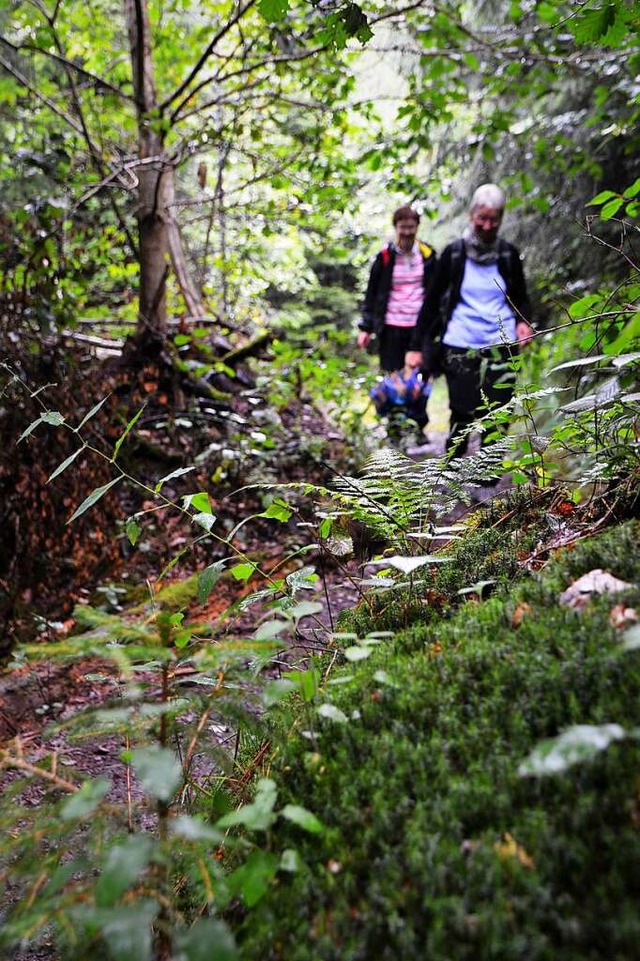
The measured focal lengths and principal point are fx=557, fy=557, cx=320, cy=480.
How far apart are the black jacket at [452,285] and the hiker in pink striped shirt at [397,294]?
47cm

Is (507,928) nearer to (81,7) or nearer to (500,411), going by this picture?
(500,411)

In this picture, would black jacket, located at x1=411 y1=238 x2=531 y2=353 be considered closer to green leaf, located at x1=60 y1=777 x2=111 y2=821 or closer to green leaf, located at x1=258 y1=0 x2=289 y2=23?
green leaf, located at x1=258 y1=0 x2=289 y2=23

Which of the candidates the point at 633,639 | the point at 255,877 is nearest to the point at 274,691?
the point at 255,877

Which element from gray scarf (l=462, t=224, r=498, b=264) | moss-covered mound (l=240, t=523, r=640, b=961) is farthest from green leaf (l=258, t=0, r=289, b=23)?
gray scarf (l=462, t=224, r=498, b=264)

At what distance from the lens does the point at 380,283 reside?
6234 mm

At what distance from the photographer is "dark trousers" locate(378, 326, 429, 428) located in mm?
6340

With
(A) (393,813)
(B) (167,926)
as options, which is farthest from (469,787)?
(B) (167,926)

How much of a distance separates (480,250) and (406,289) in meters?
1.22

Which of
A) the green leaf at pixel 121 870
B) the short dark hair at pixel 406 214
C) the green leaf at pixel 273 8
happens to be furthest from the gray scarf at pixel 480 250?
the green leaf at pixel 121 870

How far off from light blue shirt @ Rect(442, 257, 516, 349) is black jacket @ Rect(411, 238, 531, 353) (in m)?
0.06

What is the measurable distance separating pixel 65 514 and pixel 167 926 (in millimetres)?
3756

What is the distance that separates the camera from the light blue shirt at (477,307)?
16.6ft

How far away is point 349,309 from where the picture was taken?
16.3 meters

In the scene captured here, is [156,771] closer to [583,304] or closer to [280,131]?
[583,304]
